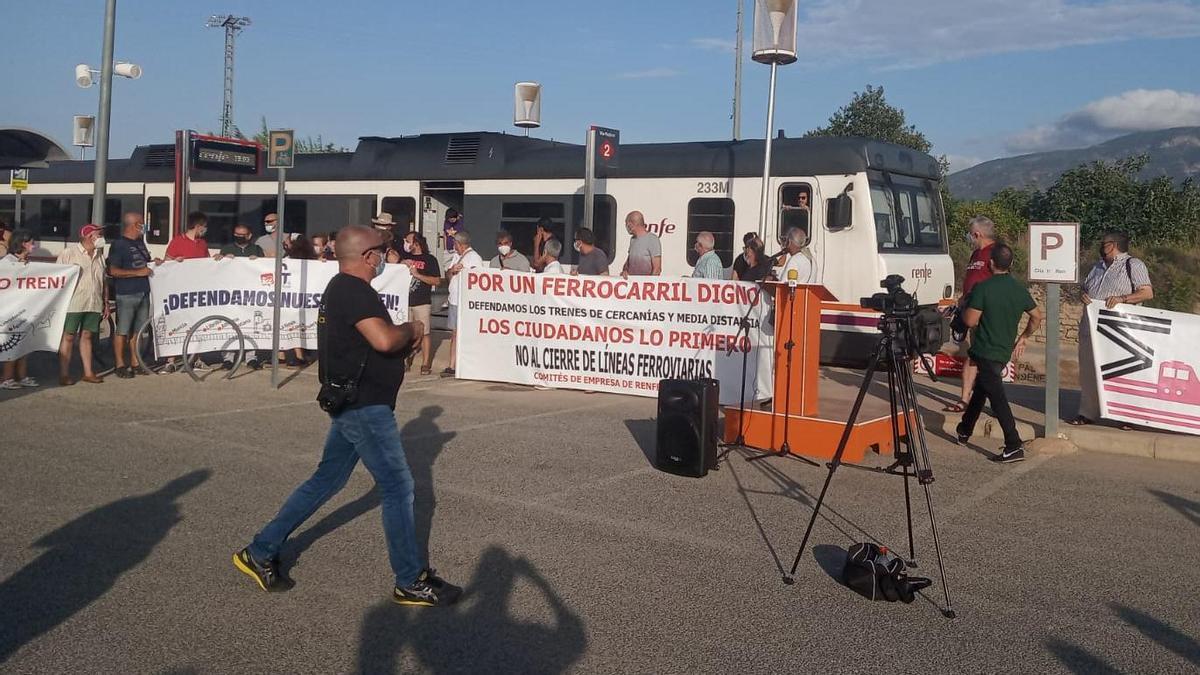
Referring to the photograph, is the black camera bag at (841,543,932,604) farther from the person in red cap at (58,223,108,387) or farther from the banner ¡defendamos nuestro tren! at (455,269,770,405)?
the person in red cap at (58,223,108,387)

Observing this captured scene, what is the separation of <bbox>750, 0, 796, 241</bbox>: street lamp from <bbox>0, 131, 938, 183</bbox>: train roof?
688mm

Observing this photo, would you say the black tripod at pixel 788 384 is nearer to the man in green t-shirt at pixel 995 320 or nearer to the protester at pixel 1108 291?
the man in green t-shirt at pixel 995 320

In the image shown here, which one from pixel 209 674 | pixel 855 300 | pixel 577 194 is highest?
pixel 577 194

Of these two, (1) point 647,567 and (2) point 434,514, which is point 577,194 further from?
(1) point 647,567

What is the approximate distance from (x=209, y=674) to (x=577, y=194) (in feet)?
40.8

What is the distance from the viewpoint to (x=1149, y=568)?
20.4 feet

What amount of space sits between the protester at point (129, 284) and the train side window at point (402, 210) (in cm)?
580

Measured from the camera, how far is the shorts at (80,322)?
39.2 feet

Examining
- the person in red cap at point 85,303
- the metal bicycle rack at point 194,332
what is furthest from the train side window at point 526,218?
the person in red cap at point 85,303

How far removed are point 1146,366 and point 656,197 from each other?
24.8 ft

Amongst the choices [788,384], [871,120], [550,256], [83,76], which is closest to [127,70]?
[83,76]

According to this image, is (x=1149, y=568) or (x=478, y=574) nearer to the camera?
(x=478, y=574)

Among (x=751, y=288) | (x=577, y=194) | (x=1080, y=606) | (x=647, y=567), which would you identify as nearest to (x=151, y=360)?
(x=577, y=194)

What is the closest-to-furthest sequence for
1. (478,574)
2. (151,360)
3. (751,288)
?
1. (478,574)
2. (751,288)
3. (151,360)
